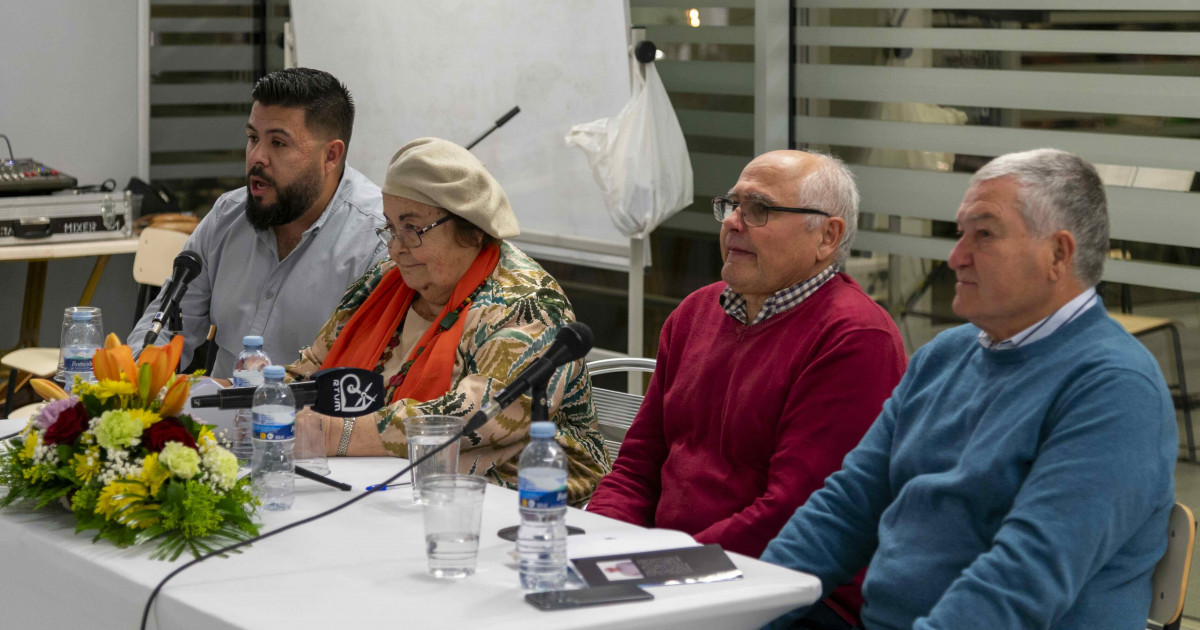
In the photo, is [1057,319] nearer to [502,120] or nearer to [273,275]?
[273,275]

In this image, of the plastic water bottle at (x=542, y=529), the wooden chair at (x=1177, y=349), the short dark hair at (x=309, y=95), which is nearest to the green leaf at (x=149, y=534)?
the plastic water bottle at (x=542, y=529)

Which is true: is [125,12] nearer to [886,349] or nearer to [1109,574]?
[886,349]

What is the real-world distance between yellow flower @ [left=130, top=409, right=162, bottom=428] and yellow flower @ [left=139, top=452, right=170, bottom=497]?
0.09 m

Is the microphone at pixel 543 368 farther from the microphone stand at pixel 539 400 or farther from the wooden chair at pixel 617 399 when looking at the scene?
the wooden chair at pixel 617 399

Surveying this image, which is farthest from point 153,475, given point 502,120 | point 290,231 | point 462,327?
point 502,120

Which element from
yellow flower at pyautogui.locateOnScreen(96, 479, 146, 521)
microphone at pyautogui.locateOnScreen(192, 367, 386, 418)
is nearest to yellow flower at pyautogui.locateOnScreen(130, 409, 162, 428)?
yellow flower at pyautogui.locateOnScreen(96, 479, 146, 521)

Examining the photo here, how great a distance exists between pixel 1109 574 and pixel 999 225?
543 mm

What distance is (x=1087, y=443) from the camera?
5.71ft

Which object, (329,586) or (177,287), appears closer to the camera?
(329,586)

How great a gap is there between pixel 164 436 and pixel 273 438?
0.24m

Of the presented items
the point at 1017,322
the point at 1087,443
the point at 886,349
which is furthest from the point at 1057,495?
the point at 886,349

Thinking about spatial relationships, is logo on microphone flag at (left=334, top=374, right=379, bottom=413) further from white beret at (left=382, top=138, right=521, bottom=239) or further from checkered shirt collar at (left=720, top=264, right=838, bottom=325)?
checkered shirt collar at (left=720, top=264, right=838, bottom=325)

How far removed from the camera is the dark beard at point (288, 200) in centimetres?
359

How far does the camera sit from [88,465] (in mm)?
2012
